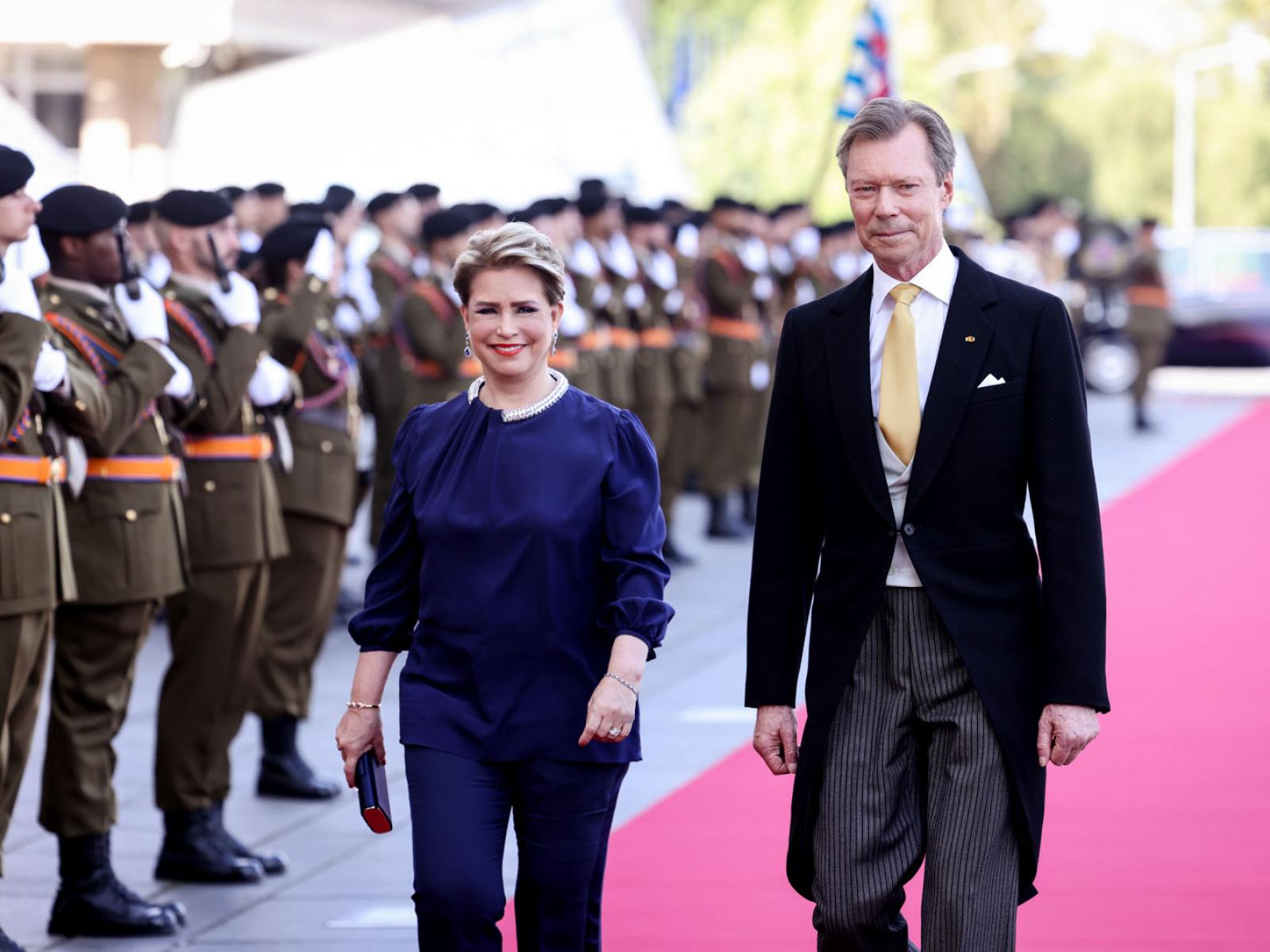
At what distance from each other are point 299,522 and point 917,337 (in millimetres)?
3892

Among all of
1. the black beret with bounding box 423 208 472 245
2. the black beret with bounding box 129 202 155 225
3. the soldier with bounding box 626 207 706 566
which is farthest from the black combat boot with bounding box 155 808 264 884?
the soldier with bounding box 626 207 706 566

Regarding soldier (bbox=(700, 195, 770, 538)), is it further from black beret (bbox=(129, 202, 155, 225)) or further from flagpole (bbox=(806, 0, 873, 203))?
black beret (bbox=(129, 202, 155, 225))

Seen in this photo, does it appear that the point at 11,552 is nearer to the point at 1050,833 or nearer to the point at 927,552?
the point at 927,552

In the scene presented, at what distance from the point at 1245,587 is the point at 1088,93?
51.0 m

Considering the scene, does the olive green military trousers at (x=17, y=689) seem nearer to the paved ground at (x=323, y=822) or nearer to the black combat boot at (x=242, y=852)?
the paved ground at (x=323, y=822)

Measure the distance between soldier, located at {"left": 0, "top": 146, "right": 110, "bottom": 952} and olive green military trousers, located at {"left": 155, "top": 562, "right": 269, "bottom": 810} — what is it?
2.60 feet

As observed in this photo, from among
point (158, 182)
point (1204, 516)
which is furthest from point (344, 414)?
point (158, 182)

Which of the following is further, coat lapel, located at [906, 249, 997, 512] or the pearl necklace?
the pearl necklace

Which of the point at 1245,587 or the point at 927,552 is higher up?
the point at 927,552

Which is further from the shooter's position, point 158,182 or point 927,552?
point 158,182

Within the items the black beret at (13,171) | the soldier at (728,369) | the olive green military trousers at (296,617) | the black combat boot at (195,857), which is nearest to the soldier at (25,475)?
the black beret at (13,171)

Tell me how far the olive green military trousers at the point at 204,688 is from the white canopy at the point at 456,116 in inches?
404

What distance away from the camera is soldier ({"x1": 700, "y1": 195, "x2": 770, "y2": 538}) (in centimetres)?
1468

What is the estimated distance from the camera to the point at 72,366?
562 cm
